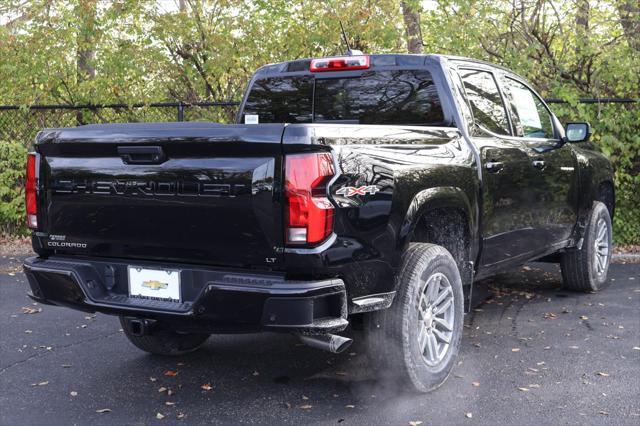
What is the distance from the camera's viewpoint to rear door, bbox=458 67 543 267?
465cm

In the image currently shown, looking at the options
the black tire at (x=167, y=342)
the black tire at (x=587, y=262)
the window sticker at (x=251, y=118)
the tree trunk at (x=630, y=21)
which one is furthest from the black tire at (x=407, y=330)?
the tree trunk at (x=630, y=21)

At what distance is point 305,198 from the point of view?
321cm

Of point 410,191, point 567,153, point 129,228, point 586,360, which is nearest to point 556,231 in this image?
point 567,153

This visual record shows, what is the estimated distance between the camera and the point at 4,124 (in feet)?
33.0

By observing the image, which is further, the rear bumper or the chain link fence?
the chain link fence

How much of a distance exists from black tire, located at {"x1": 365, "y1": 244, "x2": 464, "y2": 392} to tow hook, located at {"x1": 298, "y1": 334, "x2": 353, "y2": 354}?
31 cm

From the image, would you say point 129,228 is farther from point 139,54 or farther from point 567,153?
point 139,54

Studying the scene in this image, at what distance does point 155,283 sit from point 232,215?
1.86ft

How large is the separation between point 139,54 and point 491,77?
21.1 ft

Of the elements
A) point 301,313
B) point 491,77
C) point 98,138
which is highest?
point 491,77

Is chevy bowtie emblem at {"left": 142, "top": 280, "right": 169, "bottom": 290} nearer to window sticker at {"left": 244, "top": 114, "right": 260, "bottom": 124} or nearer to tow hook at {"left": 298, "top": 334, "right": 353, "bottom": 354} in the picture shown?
tow hook at {"left": 298, "top": 334, "right": 353, "bottom": 354}

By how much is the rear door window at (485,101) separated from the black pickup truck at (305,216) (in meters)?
0.03

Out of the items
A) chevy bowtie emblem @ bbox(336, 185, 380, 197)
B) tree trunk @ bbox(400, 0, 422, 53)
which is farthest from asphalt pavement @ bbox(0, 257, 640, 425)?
tree trunk @ bbox(400, 0, 422, 53)

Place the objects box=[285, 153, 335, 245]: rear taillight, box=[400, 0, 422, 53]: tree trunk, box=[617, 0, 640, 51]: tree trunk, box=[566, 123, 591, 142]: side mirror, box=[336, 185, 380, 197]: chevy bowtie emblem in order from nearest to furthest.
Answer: box=[285, 153, 335, 245]: rear taillight < box=[336, 185, 380, 197]: chevy bowtie emblem < box=[566, 123, 591, 142]: side mirror < box=[617, 0, 640, 51]: tree trunk < box=[400, 0, 422, 53]: tree trunk
